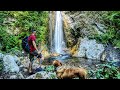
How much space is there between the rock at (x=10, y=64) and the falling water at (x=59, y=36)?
0.83m

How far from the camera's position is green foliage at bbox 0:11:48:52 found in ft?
19.0

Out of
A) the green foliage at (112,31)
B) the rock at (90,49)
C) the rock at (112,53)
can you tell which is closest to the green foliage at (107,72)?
the rock at (112,53)

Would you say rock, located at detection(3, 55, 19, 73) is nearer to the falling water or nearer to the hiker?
the hiker

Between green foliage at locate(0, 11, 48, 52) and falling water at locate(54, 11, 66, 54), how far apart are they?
0.24 metres

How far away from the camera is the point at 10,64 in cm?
575

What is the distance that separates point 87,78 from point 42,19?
146 cm

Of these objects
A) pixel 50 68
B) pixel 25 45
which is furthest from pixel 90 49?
pixel 25 45

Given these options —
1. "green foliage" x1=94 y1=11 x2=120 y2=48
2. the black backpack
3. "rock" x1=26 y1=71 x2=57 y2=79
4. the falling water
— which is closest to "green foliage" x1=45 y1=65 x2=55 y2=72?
"rock" x1=26 y1=71 x2=57 y2=79

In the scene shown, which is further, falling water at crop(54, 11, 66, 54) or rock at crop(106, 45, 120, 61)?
falling water at crop(54, 11, 66, 54)

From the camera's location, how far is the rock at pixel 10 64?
573 centimetres
